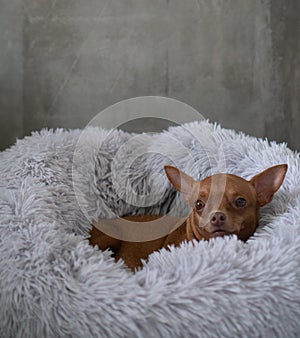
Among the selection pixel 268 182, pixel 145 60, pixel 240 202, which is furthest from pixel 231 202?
pixel 145 60

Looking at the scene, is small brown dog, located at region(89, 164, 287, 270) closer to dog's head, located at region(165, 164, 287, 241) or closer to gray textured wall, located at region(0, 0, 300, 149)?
dog's head, located at region(165, 164, 287, 241)

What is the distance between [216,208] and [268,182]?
0.17 metres

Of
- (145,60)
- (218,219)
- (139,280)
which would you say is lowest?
(139,280)

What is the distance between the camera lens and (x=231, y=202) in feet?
4.24

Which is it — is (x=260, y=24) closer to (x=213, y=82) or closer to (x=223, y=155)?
(x=213, y=82)

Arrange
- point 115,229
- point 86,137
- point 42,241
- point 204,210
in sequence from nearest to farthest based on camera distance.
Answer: point 42,241, point 204,210, point 115,229, point 86,137

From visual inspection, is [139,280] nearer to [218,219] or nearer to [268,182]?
[218,219]

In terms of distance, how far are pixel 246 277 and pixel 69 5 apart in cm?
178

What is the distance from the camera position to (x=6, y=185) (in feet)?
4.64

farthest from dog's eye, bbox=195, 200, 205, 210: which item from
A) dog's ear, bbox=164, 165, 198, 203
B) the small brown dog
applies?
dog's ear, bbox=164, 165, 198, 203

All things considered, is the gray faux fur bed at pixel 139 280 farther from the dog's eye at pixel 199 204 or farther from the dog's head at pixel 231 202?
the dog's eye at pixel 199 204

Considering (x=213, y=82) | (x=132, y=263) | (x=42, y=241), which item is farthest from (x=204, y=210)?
(x=213, y=82)

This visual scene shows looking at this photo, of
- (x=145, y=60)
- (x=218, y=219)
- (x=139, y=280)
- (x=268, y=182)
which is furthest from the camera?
(x=145, y=60)

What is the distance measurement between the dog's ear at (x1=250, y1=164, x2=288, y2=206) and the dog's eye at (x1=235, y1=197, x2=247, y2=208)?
0.08 meters
